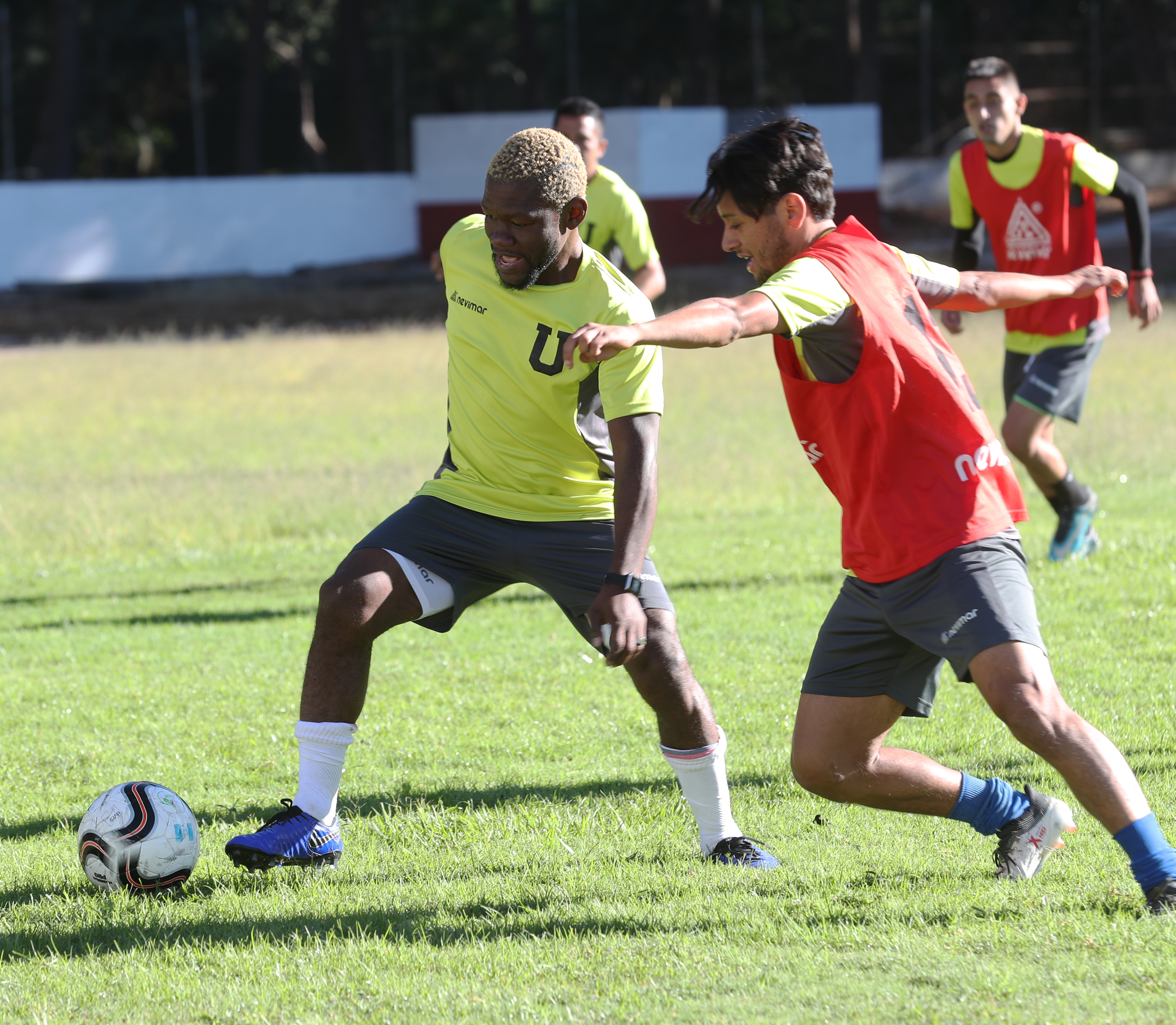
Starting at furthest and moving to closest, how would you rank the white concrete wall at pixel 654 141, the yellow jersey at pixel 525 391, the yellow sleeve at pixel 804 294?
the white concrete wall at pixel 654 141
the yellow jersey at pixel 525 391
the yellow sleeve at pixel 804 294

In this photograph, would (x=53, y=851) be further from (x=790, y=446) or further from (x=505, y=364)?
(x=790, y=446)

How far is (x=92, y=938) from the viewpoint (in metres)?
4.11

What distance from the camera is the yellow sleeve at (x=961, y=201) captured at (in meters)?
8.43

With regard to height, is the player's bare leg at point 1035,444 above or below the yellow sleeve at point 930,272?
below

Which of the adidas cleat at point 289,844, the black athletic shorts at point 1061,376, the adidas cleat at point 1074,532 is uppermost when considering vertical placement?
the black athletic shorts at point 1061,376

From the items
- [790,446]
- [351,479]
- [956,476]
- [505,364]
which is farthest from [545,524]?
[790,446]

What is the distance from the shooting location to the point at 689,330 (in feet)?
11.0

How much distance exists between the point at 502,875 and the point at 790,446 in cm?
1029

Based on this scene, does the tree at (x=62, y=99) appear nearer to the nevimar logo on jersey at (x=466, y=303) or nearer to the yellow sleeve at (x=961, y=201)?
the yellow sleeve at (x=961, y=201)

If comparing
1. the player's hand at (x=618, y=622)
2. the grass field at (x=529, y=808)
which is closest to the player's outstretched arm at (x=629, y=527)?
the player's hand at (x=618, y=622)

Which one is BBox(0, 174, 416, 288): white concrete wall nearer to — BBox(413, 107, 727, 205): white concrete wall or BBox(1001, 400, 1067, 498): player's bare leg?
BBox(413, 107, 727, 205): white concrete wall

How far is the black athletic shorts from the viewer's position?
834 centimetres

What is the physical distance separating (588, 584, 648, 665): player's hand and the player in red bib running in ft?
1.71

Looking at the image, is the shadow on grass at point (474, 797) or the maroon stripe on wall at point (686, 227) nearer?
the shadow on grass at point (474, 797)
